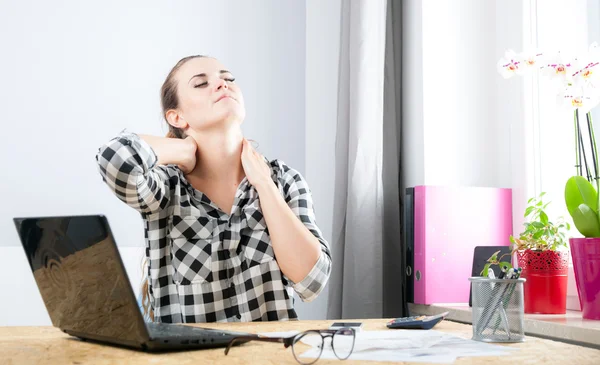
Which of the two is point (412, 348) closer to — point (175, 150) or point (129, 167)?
point (129, 167)

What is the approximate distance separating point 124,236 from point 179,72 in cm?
83

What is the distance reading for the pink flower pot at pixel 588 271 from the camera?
4.46ft

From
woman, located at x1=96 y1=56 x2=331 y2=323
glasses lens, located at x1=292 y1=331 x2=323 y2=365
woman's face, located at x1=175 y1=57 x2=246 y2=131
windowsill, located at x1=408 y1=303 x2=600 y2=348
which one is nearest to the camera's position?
glasses lens, located at x1=292 y1=331 x2=323 y2=365

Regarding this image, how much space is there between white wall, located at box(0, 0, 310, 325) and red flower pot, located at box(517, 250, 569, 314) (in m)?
0.91

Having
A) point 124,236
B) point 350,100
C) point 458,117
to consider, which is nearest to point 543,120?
point 458,117

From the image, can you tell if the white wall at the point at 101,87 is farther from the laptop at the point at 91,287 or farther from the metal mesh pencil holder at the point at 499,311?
the metal mesh pencil holder at the point at 499,311

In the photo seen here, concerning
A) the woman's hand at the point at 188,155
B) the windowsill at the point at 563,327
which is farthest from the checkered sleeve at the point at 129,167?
the windowsill at the point at 563,327

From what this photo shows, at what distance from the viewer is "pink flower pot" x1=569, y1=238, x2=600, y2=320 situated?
4.46 ft

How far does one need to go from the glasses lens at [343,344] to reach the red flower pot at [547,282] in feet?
2.80

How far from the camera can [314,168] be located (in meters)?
2.29

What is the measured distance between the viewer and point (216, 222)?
55.7 inches

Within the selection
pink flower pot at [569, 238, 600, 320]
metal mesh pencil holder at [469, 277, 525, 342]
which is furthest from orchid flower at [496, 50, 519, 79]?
metal mesh pencil holder at [469, 277, 525, 342]

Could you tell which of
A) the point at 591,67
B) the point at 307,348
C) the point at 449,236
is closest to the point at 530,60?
the point at 591,67

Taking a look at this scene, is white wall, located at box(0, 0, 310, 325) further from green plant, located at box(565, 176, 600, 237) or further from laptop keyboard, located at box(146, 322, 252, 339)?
laptop keyboard, located at box(146, 322, 252, 339)
